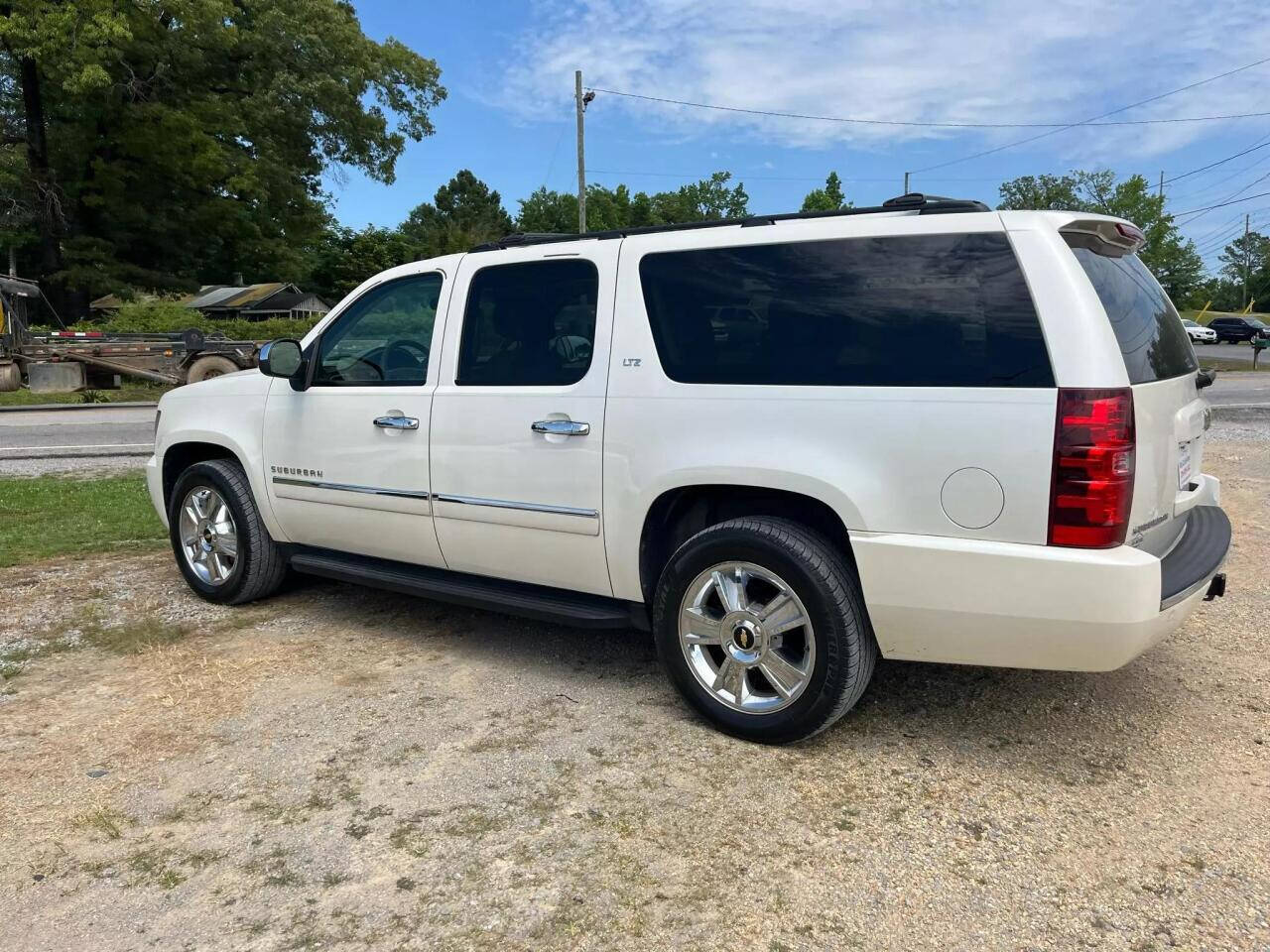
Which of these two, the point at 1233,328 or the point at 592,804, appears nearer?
the point at 592,804

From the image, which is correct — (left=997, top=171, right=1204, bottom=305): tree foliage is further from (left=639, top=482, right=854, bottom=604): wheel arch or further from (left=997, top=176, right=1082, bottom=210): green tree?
(left=639, top=482, right=854, bottom=604): wheel arch

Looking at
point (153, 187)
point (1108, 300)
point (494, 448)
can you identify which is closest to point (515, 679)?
point (494, 448)

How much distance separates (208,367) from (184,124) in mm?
11617

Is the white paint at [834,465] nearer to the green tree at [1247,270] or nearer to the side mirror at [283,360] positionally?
the side mirror at [283,360]

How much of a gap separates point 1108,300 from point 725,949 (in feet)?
7.59

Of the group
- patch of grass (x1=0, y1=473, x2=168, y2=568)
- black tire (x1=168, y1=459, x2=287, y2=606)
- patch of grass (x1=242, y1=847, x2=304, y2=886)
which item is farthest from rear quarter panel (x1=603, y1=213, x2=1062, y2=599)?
patch of grass (x1=0, y1=473, x2=168, y2=568)

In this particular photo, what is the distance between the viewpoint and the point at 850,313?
3262 millimetres

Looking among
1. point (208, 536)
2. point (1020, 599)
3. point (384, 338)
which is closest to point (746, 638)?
point (1020, 599)

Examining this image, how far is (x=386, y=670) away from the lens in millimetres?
4250

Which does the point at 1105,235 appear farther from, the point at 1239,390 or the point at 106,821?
the point at 1239,390

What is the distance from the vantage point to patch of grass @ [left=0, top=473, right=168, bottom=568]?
6.57 m

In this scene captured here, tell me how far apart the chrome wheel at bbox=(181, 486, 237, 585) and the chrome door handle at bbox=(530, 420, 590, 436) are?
7.20 feet

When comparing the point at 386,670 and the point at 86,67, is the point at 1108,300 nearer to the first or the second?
the point at 386,670

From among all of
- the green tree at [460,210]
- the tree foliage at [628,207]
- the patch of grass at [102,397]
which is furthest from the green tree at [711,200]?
the patch of grass at [102,397]
